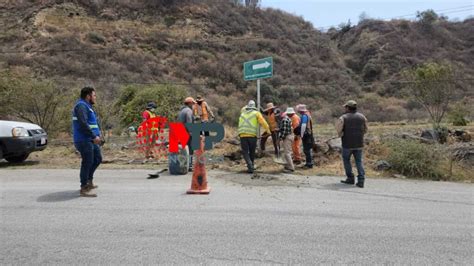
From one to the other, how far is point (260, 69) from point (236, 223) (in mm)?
6666

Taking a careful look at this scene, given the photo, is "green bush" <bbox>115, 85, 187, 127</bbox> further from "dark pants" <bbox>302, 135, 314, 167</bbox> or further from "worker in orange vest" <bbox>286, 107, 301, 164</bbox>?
"dark pants" <bbox>302, 135, 314, 167</bbox>

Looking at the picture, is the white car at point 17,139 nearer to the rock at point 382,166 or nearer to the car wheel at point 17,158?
the car wheel at point 17,158

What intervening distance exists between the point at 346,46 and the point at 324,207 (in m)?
63.8

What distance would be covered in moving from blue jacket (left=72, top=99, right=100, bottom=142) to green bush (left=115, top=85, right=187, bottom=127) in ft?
41.3

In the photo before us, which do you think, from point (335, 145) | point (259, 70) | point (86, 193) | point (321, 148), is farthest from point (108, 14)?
point (86, 193)

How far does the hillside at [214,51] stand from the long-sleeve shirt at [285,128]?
18896 millimetres

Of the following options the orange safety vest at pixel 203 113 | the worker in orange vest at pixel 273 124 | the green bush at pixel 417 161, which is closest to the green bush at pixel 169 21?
the orange safety vest at pixel 203 113

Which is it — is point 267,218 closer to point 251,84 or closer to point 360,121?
point 360,121

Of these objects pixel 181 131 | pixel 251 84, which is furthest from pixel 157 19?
pixel 181 131

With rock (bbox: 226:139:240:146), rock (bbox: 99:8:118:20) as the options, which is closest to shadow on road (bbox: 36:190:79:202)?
rock (bbox: 226:139:240:146)

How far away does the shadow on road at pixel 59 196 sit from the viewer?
677 cm

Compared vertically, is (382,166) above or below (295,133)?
below

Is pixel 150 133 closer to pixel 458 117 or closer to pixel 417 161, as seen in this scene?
pixel 417 161

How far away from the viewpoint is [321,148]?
11922 mm
